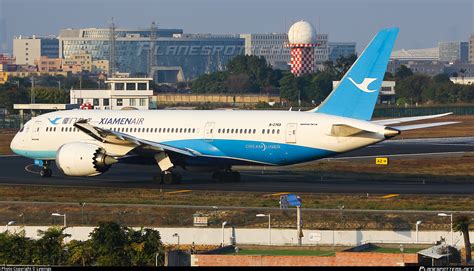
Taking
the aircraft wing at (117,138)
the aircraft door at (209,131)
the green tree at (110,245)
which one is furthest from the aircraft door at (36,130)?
the green tree at (110,245)

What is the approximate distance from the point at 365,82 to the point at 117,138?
44.9 ft

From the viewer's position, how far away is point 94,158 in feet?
218

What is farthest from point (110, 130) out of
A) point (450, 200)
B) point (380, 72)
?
point (450, 200)

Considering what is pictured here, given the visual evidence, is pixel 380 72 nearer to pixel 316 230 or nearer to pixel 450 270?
pixel 316 230

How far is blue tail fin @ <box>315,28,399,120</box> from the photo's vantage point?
214 ft

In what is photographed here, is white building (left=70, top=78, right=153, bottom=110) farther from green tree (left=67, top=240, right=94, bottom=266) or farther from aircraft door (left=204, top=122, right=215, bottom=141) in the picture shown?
green tree (left=67, top=240, right=94, bottom=266)

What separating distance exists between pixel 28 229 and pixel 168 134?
691 inches

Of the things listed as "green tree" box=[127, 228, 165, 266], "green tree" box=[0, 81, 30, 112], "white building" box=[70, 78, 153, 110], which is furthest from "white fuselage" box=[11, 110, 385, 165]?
"green tree" box=[0, 81, 30, 112]

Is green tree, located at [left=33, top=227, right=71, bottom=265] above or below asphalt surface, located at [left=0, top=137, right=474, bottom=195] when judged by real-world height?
below

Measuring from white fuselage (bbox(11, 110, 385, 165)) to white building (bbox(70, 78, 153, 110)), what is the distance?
70273 millimetres

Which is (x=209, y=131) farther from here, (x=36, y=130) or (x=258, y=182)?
(x=36, y=130)

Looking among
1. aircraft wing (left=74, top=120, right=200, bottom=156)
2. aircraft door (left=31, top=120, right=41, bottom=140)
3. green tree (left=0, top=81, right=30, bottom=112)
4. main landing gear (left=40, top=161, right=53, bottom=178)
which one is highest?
green tree (left=0, top=81, right=30, bottom=112)

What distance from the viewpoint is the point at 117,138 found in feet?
219

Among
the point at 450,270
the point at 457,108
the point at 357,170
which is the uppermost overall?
the point at 457,108
